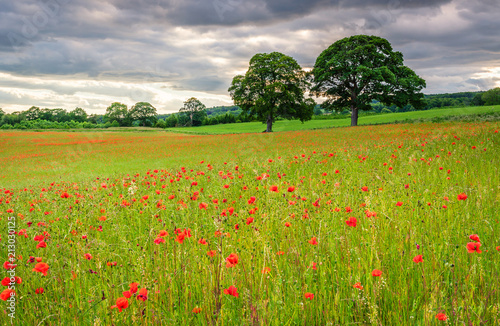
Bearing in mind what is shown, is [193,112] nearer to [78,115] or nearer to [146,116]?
[146,116]

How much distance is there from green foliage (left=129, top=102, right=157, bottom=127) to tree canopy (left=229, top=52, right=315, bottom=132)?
69377 mm

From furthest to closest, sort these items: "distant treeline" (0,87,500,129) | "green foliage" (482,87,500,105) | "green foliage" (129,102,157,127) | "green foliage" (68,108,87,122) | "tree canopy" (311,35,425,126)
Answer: "green foliage" (68,108,87,122)
"green foliage" (129,102,157,127)
"distant treeline" (0,87,500,129)
"green foliage" (482,87,500,105)
"tree canopy" (311,35,425,126)

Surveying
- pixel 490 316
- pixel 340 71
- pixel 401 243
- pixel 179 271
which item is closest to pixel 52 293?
pixel 179 271

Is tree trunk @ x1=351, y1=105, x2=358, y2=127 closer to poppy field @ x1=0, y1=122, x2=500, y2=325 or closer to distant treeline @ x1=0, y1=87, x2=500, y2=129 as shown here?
poppy field @ x1=0, y1=122, x2=500, y2=325

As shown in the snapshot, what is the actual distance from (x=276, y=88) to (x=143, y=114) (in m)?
75.8

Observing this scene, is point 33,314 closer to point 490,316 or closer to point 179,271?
point 179,271

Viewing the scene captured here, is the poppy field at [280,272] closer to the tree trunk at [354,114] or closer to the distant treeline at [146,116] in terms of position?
the tree trunk at [354,114]

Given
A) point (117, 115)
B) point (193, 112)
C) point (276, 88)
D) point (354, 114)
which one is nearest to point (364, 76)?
point (354, 114)

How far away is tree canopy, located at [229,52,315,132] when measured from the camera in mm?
42375

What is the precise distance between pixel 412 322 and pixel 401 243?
0.80 m

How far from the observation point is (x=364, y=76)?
33.9 meters

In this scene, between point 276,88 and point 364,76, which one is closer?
point 364,76

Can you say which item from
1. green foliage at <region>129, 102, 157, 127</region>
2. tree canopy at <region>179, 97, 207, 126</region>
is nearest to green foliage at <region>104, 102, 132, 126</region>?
green foliage at <region>129, 102, 157, 127</region>

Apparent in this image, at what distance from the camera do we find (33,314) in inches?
85.0
